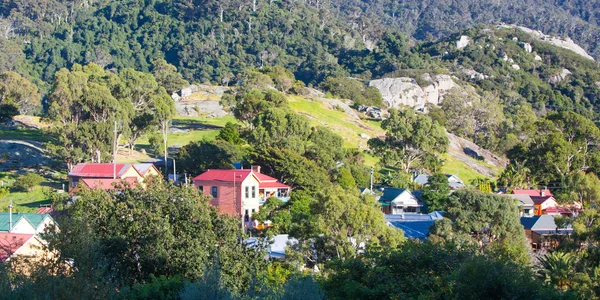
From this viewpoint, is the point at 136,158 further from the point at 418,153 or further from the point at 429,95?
the point at 429,95

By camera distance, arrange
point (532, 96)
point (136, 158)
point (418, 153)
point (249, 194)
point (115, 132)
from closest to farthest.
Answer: point (249, 194) → point (115, 132) → point (136, 158) → point (418, 153) → point (532, 96)

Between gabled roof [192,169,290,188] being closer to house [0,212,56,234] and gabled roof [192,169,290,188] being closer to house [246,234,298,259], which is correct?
house [246,234,298,259]

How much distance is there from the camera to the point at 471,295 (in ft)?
50.0

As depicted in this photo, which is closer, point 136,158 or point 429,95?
point 136,158

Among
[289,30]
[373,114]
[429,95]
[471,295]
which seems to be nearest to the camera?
[471,295]

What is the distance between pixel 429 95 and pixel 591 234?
101270 millimetres

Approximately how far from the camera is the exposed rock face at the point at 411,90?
121188mm

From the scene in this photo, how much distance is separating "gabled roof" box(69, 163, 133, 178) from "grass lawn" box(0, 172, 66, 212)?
2652mm

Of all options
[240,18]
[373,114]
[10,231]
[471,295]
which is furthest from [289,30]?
[471,295]

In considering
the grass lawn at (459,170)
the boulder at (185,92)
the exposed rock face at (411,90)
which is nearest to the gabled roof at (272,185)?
the grass lawn at (459,170)

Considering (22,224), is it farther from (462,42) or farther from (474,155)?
(462,42)

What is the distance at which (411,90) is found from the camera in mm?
123688

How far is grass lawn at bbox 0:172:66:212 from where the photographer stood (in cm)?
4456

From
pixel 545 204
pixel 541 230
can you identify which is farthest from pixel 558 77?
pixel 541 230
